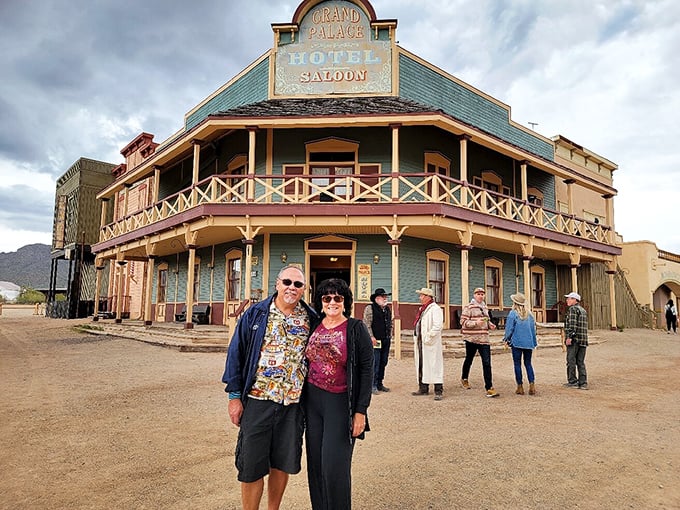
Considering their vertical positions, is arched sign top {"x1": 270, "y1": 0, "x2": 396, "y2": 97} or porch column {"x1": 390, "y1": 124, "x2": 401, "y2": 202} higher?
arched sign top {"x1": 270, "y1": 0, "x2": 396, "y2": 97}

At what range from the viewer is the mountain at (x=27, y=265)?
104306mm

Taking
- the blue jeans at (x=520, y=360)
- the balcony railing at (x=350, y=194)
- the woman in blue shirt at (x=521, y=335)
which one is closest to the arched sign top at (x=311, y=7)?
the balcony railing at (x=350, y=194)

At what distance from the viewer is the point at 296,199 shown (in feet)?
42.8

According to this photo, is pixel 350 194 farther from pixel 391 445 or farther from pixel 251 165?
pixel 391 445

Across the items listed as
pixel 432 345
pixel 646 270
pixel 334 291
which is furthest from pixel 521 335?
pixel 646 270

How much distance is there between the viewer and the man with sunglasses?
9.44 feet

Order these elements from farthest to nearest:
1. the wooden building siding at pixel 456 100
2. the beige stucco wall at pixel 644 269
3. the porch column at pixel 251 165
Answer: the beige stucco wall at pixel 644 269 < the wooden building siding at pixel 456 100 < the porch column at pixel 251 165

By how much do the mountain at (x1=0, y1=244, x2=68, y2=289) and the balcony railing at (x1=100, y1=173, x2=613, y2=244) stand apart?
328 feet

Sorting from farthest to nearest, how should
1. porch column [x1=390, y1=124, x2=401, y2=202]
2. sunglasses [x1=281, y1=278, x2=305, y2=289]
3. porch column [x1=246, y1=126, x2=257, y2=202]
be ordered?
porch column [x1=246, y1=126, x2=257, y2=202] → porch column [x1=390, y1=124, x2=401, y2=202] → sunglasses [x1=281, y1=278, x2=305, y2=289]

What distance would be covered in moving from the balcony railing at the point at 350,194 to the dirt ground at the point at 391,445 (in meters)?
5.59

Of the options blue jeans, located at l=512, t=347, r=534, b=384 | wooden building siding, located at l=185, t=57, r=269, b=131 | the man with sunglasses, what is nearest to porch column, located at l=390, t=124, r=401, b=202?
wooden building siding, located at l=185, t=57, r=269, b=131

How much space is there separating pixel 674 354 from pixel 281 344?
1455 centimetres

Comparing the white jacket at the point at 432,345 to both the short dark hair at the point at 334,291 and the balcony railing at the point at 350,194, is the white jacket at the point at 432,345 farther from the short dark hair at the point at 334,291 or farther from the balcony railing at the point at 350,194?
the balcony railing at the point at 350,194

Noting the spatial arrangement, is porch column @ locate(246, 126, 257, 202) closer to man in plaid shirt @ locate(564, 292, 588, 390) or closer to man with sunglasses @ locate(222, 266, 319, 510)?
man in plaid shirt @ locate(564, 292, 588, 390)
